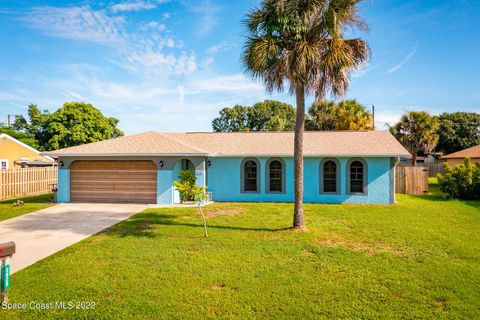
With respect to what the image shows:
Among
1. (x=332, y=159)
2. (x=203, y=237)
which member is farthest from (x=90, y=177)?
(x=332, y=159)

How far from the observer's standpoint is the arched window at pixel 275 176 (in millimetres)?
16953

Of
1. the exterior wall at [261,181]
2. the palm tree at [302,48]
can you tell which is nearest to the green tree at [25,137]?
the exterior wall at [261,181]

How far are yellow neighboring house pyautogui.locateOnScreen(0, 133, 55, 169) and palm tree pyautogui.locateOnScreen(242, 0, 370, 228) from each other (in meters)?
25.2

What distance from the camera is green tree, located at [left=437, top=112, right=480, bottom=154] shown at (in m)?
52.8

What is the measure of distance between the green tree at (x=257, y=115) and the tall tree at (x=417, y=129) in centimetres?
2158

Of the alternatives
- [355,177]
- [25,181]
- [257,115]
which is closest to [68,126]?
[25,181]

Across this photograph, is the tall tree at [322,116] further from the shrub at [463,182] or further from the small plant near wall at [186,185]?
the small plant near wall at [186,185]

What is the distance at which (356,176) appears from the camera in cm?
1634

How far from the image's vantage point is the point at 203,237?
30.7 ft

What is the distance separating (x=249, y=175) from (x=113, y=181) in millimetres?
7870

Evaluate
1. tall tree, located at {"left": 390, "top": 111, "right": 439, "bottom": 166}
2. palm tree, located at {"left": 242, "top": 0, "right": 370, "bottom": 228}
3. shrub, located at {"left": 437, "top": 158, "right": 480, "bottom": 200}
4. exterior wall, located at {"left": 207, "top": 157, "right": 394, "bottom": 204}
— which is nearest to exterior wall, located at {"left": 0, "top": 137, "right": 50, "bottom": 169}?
exterior wall, located at {"left": 207, "top": 157, "right": 394, "bottom": 204}

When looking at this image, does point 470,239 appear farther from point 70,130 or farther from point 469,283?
point 70,130

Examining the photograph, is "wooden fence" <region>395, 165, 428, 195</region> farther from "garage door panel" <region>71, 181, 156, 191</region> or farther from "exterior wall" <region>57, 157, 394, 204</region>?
"garage door panel" <region>71, 181, 156, 191</region>

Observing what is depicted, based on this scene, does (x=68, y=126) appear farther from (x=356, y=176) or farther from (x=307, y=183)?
(x=356, y=176)
